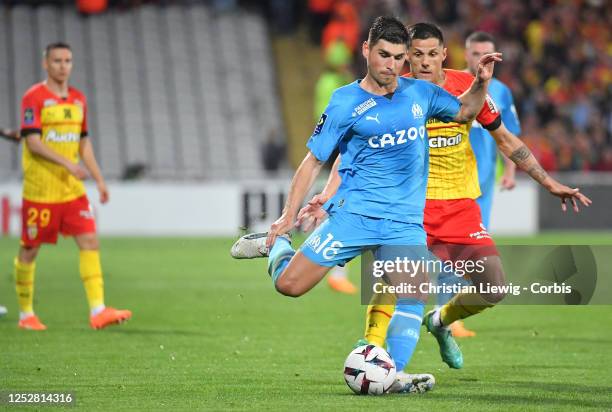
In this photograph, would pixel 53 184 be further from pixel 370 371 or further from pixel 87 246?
pixel 370 371

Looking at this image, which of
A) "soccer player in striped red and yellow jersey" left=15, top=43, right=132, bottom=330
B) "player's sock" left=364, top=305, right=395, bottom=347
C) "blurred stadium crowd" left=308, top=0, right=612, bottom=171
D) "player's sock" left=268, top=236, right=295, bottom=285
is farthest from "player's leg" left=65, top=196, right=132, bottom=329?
"blurred stadium crowd" left=308, top=0, right=612, bottom=171

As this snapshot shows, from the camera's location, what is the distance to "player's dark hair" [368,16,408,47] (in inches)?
284

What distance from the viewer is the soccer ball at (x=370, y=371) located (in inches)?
286

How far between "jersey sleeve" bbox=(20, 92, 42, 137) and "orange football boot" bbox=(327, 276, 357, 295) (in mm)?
5075

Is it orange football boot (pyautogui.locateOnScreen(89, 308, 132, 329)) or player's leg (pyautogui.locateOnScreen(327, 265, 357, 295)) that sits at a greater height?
orange football boot (pyautogui.locateOnScreen(89, 308, 132, 329))

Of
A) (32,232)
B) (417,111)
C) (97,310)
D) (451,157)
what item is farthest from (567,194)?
(32,232)

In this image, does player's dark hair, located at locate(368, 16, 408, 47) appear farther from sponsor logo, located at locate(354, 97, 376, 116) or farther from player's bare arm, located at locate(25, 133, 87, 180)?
player's bare arm, located at locate(25, 133, 87, 180)

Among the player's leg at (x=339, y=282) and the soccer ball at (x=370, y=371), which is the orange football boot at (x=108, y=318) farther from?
the player's leg at (x=339, y=282)

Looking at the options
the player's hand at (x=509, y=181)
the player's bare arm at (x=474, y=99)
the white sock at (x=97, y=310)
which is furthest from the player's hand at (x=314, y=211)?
the player's hand at (x=509, y=181)

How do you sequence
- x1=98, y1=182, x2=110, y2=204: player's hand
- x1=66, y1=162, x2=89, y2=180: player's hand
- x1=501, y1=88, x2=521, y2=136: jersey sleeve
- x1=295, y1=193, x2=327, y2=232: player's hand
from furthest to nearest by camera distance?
1. x1=98, y1=182, x2=110, y2=204: player's hand
2. x1=501, y1=88, x2=521, y2=136: jersey sleeve
3. x1=66, y1=162, x2=89, y2=180: player's hand
4. x1=295, y1=193, x2=327, y2=232: player's hand

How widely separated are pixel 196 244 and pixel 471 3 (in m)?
9.86

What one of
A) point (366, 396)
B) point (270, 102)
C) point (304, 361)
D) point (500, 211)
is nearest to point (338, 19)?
point (270, 102)

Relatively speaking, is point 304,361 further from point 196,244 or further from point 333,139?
point 196,244

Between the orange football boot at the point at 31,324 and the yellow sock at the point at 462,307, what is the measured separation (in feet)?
13.0
